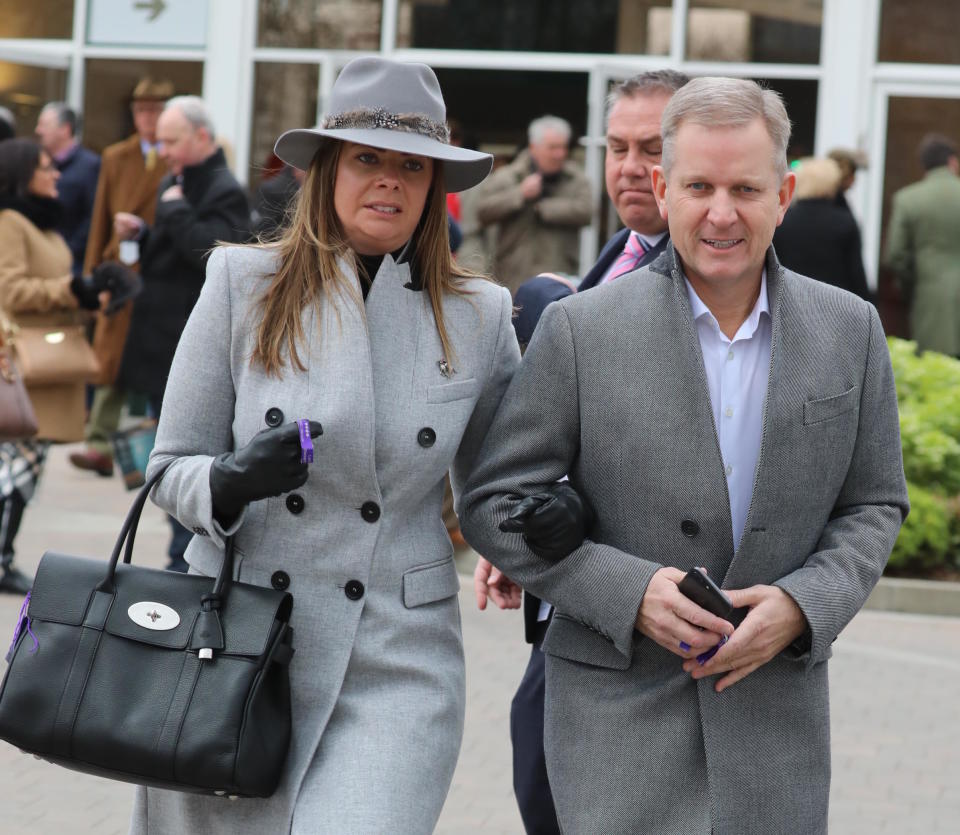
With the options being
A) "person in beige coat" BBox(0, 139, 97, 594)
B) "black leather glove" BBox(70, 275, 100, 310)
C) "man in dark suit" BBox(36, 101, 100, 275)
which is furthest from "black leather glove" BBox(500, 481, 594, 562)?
"man in dark suit" BBox(36, 101, 100, 275)

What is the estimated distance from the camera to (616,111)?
4.06 metres

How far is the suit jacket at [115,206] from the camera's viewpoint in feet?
37.1

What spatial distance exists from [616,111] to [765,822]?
1816mm

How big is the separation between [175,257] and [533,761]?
5424 millimetres

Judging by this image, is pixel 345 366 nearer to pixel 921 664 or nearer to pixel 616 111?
pixel 616 111

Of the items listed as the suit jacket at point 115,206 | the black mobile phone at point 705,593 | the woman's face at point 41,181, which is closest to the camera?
the black mobile phone at point 705,593

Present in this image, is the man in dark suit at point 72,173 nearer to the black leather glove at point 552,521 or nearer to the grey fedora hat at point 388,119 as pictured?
the grey fedora hat at point 388,119

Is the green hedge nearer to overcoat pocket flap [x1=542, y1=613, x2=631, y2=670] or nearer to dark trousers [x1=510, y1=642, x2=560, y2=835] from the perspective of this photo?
dark trousers [x1=510, y1=642, x2=560, y2=835]

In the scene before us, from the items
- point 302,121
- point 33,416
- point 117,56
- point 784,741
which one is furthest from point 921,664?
point 117,56

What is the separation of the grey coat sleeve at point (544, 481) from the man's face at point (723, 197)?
282mm

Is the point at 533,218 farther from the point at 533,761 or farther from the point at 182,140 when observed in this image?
the point at 533,761

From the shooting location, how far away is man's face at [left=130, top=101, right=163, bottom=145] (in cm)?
1193

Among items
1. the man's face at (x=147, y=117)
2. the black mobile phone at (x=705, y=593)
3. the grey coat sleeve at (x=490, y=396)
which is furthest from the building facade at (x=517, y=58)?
the black mobile phone at (x=705, y=593)

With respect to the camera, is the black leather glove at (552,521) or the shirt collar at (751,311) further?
the shirt collar at (751,311)
